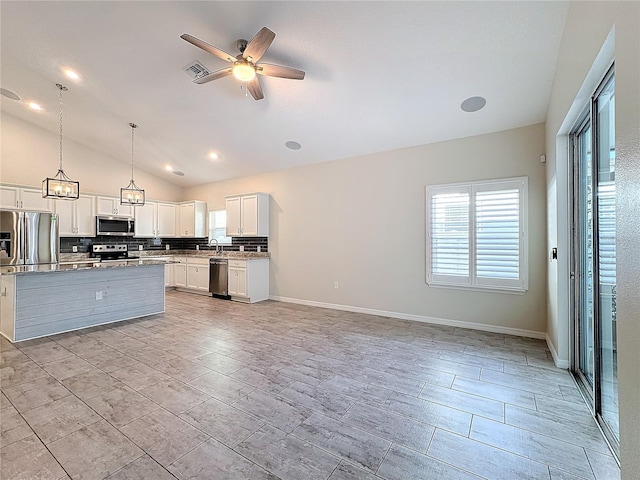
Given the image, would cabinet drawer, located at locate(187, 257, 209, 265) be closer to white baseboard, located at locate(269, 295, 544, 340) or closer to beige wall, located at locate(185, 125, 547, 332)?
beige wall, located at locate(185, 125, 547, 332)

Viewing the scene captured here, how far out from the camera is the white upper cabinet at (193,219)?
24.6ft

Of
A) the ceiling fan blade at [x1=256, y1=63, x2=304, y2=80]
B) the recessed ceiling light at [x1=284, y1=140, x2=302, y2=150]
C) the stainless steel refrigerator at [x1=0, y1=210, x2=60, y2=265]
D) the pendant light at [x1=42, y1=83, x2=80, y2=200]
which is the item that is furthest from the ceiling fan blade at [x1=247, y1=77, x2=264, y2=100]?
the stainless steel refrigerator at [x1=0, y1=210, x2=60, y2=265]

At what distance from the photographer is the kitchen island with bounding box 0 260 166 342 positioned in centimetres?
364

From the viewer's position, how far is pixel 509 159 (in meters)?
3.90

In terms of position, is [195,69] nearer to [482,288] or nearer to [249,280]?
[249,280]

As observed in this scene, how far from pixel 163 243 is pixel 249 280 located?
3.61 m

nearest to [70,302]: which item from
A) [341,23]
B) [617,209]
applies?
[341,23]

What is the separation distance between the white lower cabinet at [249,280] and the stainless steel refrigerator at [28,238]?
10.9 ft

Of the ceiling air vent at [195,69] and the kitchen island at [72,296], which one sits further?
the kitchen island at [72,296]

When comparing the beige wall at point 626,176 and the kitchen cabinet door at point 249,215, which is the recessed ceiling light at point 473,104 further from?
the kitchen cabinet door at point 249,215

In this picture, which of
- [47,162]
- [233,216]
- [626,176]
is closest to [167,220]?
[233,216]

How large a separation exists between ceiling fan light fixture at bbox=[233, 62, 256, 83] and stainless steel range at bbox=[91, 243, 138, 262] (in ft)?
19.5

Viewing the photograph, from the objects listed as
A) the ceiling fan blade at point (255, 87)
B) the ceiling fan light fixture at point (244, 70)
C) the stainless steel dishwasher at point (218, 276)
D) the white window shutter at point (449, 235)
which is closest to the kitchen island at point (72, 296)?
the stainless steel dishwasher at point (218, 276)

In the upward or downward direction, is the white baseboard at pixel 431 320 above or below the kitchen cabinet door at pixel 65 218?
below
